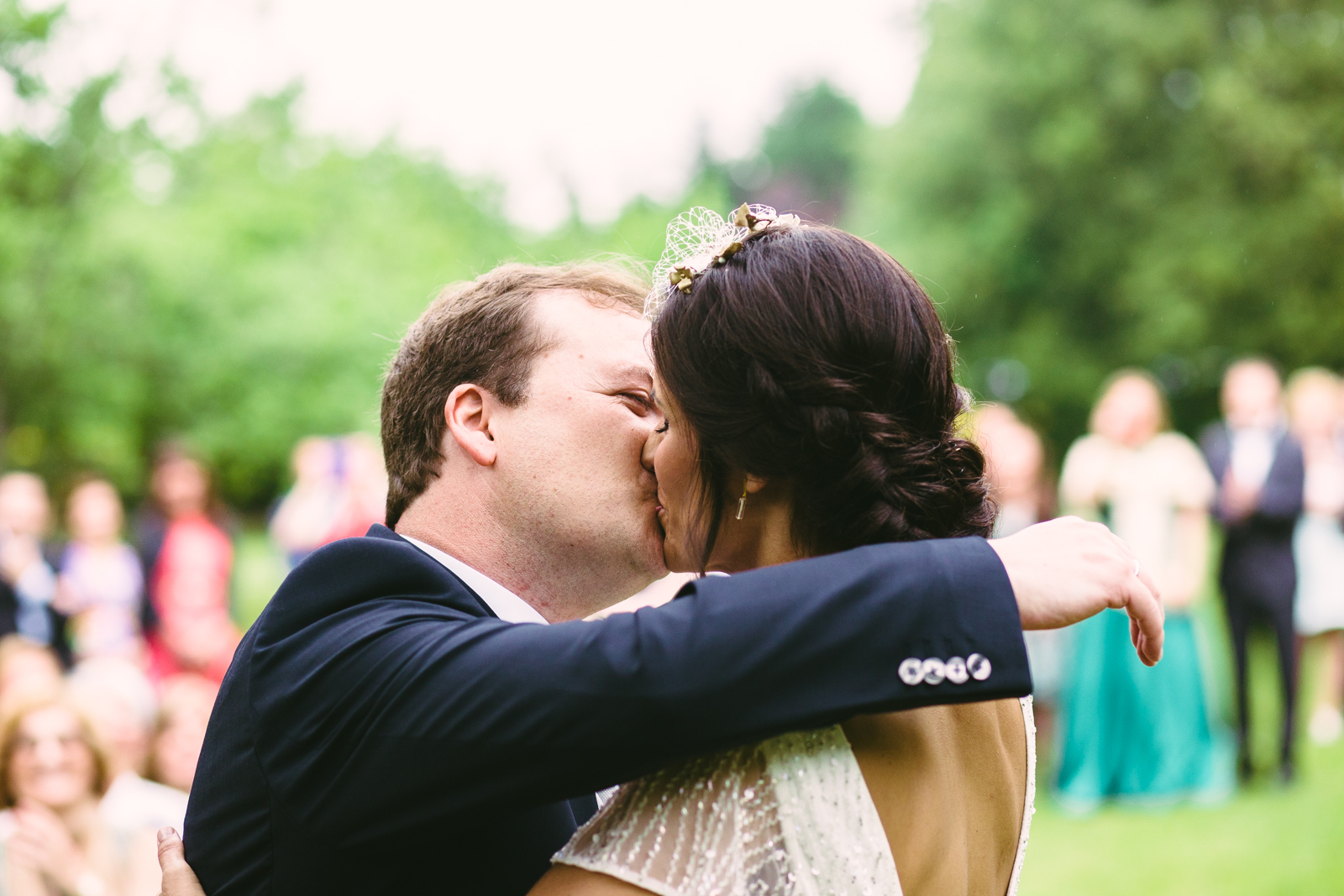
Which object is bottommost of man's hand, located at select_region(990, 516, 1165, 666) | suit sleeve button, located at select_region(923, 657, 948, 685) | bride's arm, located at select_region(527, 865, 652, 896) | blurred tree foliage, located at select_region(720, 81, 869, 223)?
bride's arm, located at select_region(527, 865, 652, 896)

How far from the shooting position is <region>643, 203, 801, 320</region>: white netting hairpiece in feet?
6.38

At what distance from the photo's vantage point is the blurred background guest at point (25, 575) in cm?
902

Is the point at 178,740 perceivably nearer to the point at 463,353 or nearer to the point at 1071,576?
the point at 463,353

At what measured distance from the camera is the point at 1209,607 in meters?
16.5

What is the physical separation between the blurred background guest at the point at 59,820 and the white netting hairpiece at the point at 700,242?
13.3 ft

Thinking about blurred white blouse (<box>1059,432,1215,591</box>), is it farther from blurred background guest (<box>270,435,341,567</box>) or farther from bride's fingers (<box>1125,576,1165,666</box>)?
bride's fingers (<box>1125,576,1165,666</box>)

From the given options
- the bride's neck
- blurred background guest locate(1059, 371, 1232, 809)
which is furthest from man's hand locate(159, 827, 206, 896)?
blurred background guest locate(1059, 371, 1232, 809)

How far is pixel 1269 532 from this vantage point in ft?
29.0

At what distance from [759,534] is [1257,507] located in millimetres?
8106

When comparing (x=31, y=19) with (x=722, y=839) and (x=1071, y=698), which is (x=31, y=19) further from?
(x=722, y=839)

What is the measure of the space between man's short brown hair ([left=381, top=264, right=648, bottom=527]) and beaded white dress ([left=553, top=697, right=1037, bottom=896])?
3.78 feet

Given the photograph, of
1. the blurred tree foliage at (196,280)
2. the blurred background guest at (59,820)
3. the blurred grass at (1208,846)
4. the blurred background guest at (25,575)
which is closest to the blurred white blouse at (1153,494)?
the blurred grass at (1208,846)

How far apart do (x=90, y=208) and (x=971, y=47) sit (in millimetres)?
18738

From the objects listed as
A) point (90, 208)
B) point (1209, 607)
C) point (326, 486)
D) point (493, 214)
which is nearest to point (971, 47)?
point (1209, 607)
